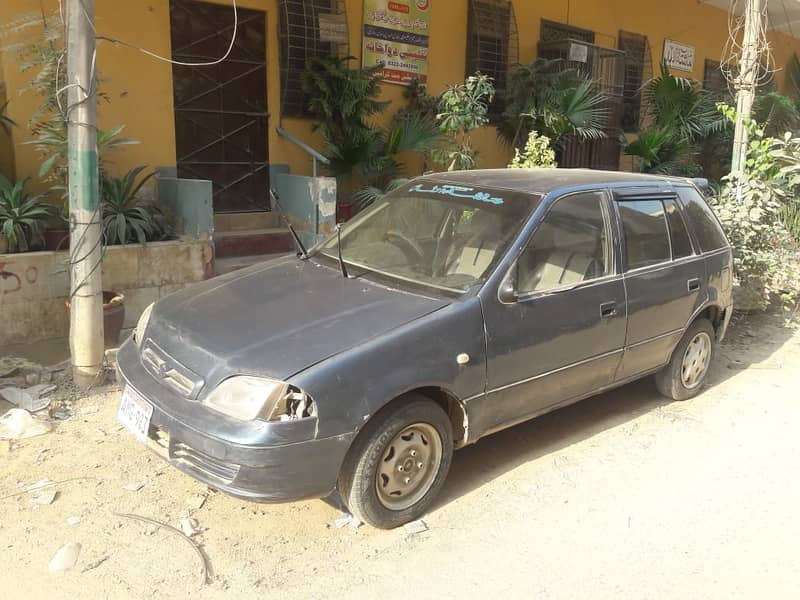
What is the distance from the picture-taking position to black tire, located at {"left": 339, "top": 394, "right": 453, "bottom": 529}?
3.08 metres

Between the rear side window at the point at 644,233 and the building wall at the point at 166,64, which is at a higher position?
the building wall at the point at 166,64

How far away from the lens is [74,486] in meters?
3.58

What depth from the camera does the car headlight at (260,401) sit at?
9.34 feet

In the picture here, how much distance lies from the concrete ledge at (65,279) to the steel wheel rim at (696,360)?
13.8ft

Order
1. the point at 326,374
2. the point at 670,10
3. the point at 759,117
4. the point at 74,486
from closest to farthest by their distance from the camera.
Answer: the point at 326,374, the point at 74,486, the point at 759,117, the point at 670,10

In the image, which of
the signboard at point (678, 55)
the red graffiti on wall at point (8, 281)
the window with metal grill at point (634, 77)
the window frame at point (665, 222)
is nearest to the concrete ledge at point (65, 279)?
the red graffiti on wall at point (8, 281)

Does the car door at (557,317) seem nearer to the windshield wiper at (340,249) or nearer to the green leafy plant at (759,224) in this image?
the windshield wiper at (340,249)

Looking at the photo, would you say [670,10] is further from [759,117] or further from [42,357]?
[42,357]

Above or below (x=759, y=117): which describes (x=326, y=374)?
below

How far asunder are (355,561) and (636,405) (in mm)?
2798

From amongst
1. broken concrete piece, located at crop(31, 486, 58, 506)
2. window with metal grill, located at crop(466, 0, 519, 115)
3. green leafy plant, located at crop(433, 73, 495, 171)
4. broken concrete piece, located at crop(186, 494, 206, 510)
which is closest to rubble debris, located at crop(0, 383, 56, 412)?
broken concrete piece, located at crop(31, 486, 58, 506)

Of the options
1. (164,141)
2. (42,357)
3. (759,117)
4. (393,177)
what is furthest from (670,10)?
(42,357)

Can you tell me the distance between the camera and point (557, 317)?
377 cm

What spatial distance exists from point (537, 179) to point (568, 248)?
55 cm
